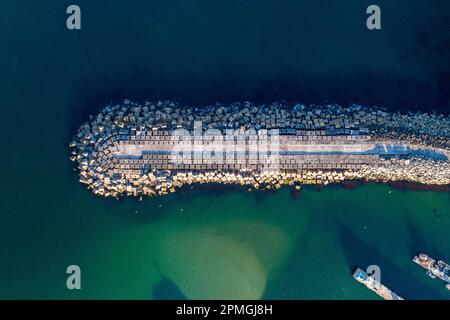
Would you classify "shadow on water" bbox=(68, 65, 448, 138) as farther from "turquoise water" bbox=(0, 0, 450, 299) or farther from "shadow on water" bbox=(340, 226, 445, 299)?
"shadow on water" bbox=(340, 226, 445, 299)

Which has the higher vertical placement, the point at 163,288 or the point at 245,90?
the point at 245,90

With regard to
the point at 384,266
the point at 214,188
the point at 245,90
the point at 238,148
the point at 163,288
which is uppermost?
the point at 245,90

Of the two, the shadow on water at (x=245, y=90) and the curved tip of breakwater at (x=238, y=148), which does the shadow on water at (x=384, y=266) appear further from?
the shadow on water at (x=245, y=90)

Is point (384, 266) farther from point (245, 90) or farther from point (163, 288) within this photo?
point (245, 90)

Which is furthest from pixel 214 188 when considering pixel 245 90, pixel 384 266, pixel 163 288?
pixel 384 266

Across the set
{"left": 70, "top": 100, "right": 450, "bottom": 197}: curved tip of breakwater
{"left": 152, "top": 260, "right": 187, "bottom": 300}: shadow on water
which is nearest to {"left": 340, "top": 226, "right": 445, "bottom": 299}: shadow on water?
{"left": 70, "top": 100, "right": 450, "bottom": 197}: curved tip of breakwater

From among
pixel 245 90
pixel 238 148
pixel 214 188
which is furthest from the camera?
pixel 245 90

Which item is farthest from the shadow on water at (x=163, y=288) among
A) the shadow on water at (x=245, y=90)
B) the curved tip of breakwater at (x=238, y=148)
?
the shadow on water at (x=245, y=90)

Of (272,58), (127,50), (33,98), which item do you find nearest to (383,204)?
(272,58)
